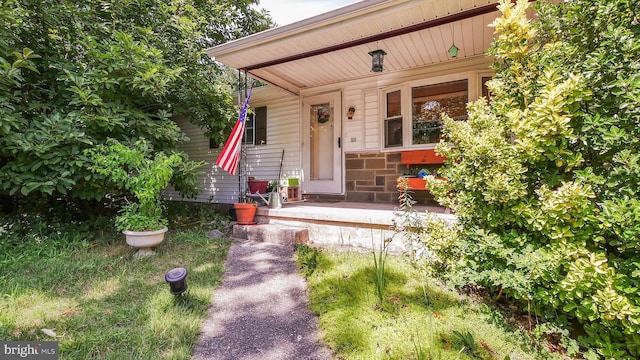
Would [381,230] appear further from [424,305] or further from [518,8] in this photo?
[518,8]

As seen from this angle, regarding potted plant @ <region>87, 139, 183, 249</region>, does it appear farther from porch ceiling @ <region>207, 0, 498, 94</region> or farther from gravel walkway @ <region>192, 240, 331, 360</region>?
porch ceiling @ <region>207, 0, 498, 94</region>

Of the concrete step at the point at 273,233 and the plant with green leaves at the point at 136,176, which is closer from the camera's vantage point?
A: the plant with green leaves at the point at 136,176

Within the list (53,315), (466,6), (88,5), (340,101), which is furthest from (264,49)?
(53,315)

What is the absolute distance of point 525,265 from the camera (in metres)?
1.73

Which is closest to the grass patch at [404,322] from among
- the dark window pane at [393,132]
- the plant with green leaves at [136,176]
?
the plant with green leaves at [136,176]

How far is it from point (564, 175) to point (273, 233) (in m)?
3.17

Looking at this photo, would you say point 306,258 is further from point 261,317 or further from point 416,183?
point 416,183

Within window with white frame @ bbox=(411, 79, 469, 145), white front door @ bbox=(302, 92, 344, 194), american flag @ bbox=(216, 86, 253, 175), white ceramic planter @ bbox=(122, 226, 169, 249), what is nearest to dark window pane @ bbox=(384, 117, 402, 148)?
window with white frame @ bbox=(411, 79, 469, 145)

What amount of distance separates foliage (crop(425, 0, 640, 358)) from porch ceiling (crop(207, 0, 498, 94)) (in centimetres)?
132

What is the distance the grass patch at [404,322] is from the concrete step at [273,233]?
105 cm

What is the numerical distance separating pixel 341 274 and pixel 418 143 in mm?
3173

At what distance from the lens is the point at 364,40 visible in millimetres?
3736

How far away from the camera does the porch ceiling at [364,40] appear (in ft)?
10.2

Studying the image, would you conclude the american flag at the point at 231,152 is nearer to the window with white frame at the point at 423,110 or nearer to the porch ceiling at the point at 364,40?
the porch ceiling at the point at 364,40
